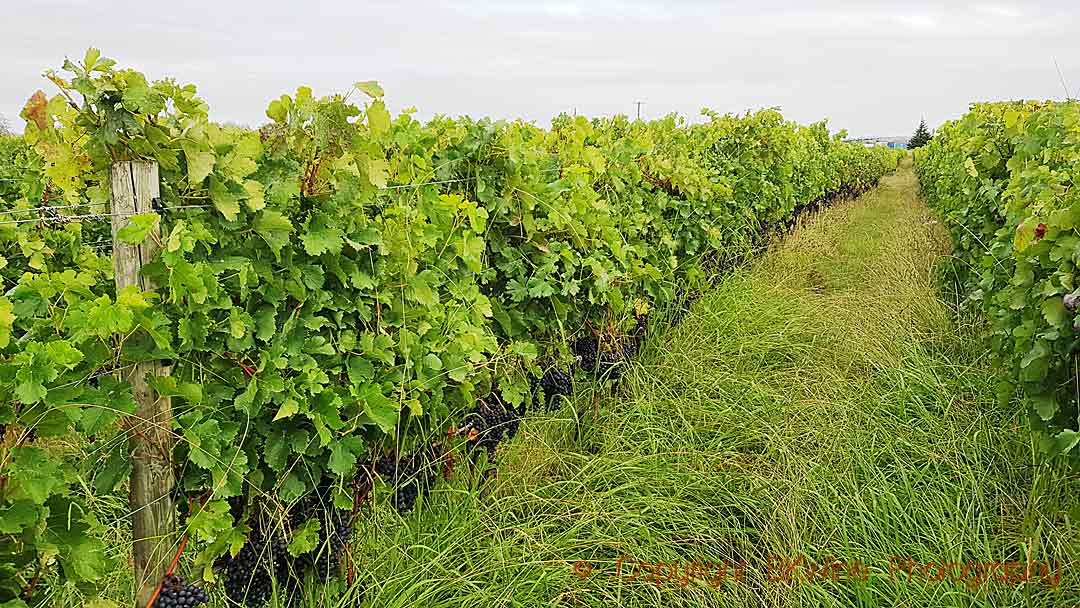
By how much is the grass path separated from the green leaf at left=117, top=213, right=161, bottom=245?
1.29 metres

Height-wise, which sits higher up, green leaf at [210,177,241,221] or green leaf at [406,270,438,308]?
green leaf at [210,177,241,221]

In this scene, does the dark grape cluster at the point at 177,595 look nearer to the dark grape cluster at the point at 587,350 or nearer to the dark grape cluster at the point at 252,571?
the dark grape cluster at the point at 252,571

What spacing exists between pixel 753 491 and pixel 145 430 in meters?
2.33

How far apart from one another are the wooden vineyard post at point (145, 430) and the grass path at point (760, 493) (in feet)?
2.23

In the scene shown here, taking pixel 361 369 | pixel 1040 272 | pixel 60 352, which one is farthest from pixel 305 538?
pixel 1040 272

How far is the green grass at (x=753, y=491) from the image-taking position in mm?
2781

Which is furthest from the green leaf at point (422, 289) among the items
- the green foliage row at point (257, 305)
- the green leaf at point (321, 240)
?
the green leaf at point (321, 240)

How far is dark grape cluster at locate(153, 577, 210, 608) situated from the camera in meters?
2.10

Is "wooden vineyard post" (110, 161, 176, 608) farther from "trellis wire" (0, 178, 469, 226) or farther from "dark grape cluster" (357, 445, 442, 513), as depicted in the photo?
"dark grape cluster" (357, 445, 442, 513)

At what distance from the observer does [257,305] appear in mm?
2260

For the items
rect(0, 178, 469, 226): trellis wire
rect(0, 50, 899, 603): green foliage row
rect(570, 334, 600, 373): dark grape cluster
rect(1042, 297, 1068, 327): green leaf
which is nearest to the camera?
rect(0, 50, 899, 603): green foliage row

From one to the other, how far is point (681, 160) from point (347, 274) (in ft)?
12.6

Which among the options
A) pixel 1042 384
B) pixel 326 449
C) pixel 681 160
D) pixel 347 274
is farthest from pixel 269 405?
pixel 681 160

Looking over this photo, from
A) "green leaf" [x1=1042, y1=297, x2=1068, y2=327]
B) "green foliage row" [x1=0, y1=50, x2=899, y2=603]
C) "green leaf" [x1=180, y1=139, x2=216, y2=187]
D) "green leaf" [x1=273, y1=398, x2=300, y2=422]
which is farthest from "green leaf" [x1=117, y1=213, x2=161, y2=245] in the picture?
"green leaf" [x1=1042, y1=297, x2=1068, y2=327]
